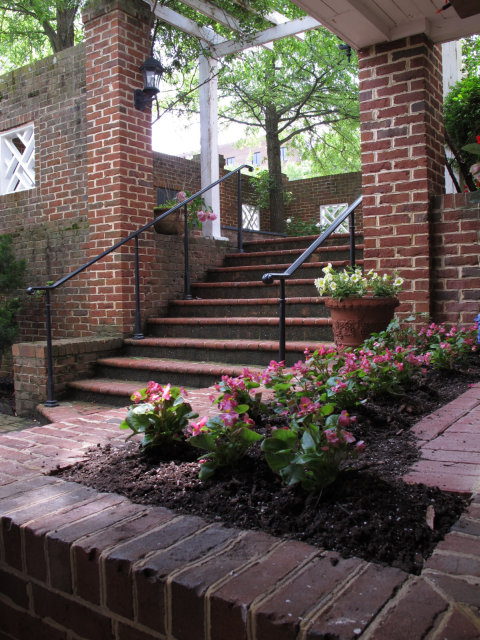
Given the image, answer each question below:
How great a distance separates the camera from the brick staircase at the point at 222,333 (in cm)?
414

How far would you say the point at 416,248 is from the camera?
3867mm

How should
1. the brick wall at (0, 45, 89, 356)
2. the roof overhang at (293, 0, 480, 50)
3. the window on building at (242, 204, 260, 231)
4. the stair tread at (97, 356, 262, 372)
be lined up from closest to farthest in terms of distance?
1. the roof overhang at (293, 0, 480, 50)
2. the stair tread at (97, 356, 262, 372)
3. the brick wall at (0, 45, 89, 356)
4. the window on building at (242, 204, 260, 231)

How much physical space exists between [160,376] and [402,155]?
8.09 feet

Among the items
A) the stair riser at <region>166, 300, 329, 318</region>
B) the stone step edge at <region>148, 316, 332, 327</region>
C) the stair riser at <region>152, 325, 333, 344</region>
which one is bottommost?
the stair riser at <region>152, 325, 333, 344</region>

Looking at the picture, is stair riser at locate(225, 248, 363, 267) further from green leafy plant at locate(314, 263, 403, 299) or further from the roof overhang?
the roof overhang

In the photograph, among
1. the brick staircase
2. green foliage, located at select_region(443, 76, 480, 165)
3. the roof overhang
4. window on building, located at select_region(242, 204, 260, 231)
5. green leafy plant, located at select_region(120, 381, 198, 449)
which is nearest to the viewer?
green leafy plant, located at select_region(120, 381, 198, 449)

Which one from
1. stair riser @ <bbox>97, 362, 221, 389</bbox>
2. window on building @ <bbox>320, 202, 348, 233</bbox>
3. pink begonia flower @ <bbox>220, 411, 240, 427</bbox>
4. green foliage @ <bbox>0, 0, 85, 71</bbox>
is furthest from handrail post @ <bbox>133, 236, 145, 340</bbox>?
window on building @ <bbox>320, 202, 348, 233</bbox>

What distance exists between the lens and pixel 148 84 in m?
5.00

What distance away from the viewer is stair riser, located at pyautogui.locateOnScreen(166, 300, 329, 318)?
4.62 meters

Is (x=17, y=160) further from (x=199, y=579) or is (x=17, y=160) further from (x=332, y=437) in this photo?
(x=199, y=579)

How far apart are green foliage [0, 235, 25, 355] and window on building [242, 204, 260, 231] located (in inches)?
258

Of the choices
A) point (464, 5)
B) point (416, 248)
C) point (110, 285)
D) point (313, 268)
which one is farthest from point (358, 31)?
point (110, 285)

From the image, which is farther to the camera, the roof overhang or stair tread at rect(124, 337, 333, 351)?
stair tread at rect(124, 337, 333, 351)

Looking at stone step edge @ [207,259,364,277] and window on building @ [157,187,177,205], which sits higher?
window on building @ [157,187,177,205]
